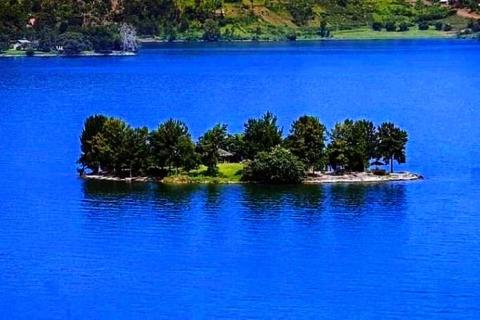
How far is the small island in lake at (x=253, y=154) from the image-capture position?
64438mm

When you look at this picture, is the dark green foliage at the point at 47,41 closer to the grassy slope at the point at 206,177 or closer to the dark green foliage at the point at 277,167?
the grassy slope at the point at 206,177

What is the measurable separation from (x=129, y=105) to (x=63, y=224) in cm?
5493

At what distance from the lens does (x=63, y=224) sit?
57031 millimetres

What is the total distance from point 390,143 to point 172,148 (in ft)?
37.9

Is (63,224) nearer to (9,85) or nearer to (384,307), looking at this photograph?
(384,307)

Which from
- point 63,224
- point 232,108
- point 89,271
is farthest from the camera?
point 232,108

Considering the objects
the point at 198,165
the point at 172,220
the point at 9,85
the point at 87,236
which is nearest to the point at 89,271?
the point at 87,236

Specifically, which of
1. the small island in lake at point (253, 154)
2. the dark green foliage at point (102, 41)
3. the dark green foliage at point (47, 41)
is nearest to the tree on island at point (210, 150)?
the small island in lake at point (253, 154)

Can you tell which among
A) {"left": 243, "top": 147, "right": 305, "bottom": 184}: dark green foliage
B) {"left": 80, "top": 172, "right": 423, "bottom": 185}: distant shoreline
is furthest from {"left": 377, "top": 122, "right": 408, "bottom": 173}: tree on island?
{"left": 243, "top": 147, "right": 305, "bottom": 184}: dark green foliage

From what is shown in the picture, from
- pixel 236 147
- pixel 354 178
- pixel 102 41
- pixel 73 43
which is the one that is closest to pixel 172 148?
pixel 236 147

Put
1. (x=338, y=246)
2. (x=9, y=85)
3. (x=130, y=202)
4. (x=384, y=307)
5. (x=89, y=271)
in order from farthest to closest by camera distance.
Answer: (x=9, y=85) → (x=130, y=202) → (x=338, y=246) → (x=89, y=271) → (x=384, y=307)

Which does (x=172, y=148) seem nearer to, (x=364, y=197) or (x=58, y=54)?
(x=364, y=197)

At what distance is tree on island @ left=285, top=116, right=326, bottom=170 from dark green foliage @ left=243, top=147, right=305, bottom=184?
3.57 feet

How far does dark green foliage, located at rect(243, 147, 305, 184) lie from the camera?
63.6 meters
